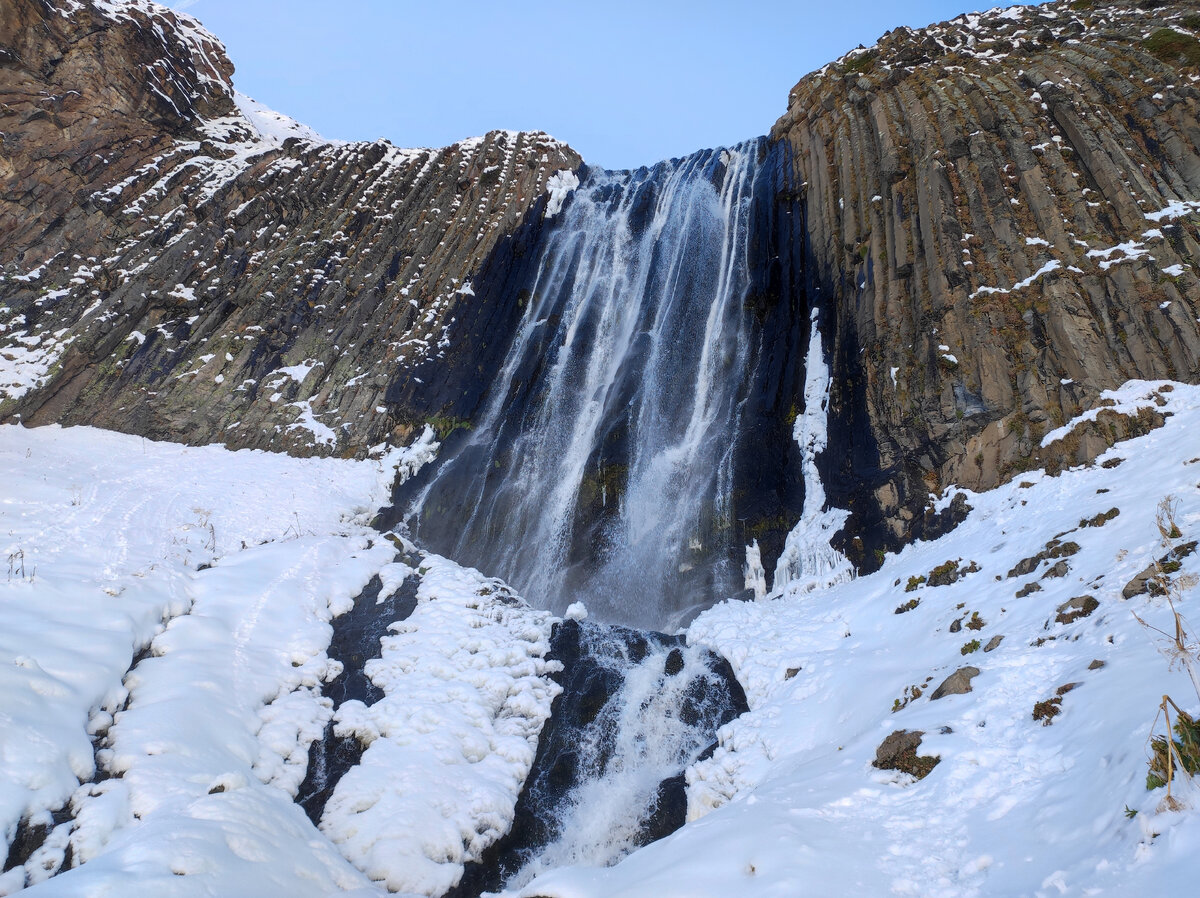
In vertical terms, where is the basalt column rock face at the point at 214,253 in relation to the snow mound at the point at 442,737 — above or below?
above

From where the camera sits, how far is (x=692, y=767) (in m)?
9.45

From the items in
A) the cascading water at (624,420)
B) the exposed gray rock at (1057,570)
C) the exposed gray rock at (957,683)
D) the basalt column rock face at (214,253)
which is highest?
the basalt column rock face at (214,253)

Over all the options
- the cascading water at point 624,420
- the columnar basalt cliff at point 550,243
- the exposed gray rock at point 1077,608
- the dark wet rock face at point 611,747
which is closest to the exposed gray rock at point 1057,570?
the exposed gray rock at point 1077,608

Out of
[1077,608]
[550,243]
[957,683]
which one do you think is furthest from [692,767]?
[550,243]

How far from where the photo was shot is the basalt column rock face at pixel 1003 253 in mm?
13703

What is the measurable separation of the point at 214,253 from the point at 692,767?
3167 centimetres

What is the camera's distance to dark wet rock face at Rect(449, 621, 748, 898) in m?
8.88

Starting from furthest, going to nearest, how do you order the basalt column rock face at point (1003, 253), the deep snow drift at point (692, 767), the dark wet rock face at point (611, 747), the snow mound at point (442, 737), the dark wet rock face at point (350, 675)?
the basalt column rock face at point (1003, 253) < the dark wet rock face at point (611, 747) < the dark wet rock face at point (350, 675) < the snow mound at point (442, 737) < the deep snow drift at point (692, 767)

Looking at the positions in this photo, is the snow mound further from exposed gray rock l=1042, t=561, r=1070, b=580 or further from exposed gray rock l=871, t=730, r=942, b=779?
exposed gray rock l=1042, t=561, r=1070, b=580

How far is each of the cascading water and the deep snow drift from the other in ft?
11.9

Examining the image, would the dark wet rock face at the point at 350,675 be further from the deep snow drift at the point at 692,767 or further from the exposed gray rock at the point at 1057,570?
the exposed gray rock at the point at 1057,570

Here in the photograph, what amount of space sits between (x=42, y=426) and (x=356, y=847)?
25.2 meters

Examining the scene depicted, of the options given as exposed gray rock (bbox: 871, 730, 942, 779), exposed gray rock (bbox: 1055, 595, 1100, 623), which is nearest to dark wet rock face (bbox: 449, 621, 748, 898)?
exposed gray rock (bbox: 871, 730, 942, 779)

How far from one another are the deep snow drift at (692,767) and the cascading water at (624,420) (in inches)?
142
